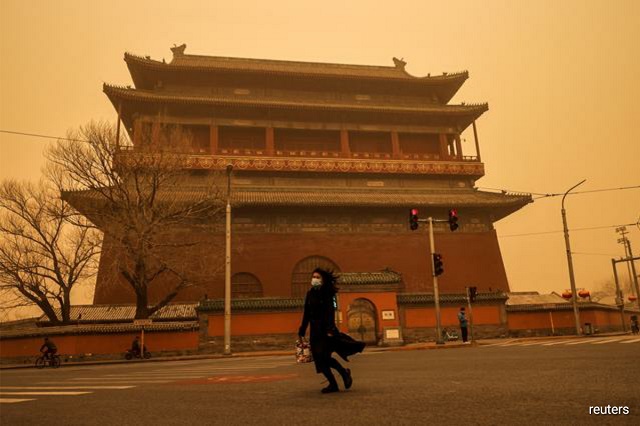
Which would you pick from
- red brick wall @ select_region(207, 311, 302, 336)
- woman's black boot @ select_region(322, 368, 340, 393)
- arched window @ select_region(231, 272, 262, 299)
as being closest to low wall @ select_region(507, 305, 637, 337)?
red brick wall @ select_region(207, 311, 302, 336)

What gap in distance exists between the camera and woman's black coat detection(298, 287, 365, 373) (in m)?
4.86

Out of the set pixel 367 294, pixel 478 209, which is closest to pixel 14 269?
pixel 367 294

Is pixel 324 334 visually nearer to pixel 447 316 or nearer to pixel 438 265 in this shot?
pixel 438 265

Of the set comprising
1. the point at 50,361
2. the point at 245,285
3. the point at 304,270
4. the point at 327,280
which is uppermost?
the point at 304,270

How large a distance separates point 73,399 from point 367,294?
52.1ft

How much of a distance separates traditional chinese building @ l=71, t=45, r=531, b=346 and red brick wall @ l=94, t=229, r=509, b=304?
57 millimetres

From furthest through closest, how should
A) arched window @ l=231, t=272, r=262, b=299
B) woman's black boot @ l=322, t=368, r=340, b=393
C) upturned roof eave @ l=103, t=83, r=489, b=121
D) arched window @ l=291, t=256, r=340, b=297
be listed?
1. upturned roof eave @ l=103, t=83, r=489, b=121
2. arched window @ l=291, t=256, r=340, b=297
3. arched window @ l=231, t=272, r=262, b=299
4. woman's black boot @ l=322, t=368, r=340, b=393

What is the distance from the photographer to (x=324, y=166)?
28.6 m

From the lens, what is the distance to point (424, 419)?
3348 mm

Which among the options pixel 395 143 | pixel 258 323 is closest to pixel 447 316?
pixel 258 323

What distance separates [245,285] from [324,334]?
824 inches

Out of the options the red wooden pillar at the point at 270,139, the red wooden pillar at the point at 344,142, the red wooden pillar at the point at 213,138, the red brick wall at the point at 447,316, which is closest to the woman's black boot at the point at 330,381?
the red brick wall at the point at 447,316

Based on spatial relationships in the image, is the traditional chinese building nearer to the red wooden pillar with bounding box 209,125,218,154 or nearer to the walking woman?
the red wooden pillar with bounding box 209,125,218,154

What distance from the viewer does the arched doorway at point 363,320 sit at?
20062 millimetres
